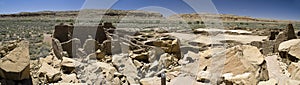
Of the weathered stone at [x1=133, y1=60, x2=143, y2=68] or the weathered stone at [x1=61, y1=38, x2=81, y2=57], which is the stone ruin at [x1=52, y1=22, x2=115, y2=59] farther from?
the weathered stone at [x1=133, y1=60, x2=143, y2=68]

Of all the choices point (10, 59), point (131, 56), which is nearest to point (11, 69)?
point (10, 59)

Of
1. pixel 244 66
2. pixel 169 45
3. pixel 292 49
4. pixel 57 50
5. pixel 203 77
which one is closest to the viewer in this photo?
pixel 244 66

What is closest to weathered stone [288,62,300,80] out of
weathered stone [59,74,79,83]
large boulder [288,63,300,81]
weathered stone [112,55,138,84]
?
large boulder [288,63,300,81]

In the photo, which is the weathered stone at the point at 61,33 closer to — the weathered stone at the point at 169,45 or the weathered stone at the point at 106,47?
the weathered stone at the point at 106,47

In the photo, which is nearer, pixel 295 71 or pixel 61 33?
pixel 295 71

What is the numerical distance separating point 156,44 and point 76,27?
6.59 feet

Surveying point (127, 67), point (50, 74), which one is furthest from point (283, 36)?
point (50, 74)

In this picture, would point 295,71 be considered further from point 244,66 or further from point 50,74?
point 50,74

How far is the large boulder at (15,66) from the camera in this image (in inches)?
160

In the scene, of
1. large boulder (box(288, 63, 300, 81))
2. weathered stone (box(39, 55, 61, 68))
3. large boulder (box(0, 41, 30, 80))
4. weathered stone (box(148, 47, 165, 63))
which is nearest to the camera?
large boulder (box(288, 63, 300, 81))

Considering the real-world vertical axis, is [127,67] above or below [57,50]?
below

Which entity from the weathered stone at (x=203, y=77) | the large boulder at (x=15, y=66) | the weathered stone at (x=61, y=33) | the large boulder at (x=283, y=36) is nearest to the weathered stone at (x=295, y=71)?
the weathered stone at (x=203, y=77)

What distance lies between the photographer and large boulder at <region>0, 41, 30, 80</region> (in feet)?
13.3

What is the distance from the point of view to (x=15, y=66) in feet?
13.4
